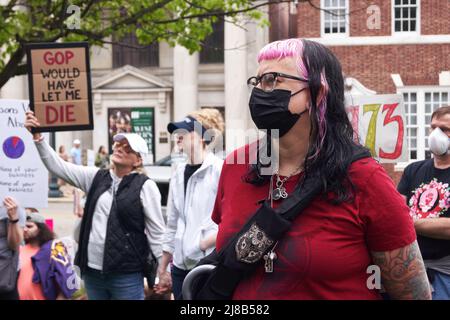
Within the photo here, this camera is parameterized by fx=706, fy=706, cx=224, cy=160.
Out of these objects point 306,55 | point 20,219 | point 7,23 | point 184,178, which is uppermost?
point 7,23

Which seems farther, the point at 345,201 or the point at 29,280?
the point at 29,280

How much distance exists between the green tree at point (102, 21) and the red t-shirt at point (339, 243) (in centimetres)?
521

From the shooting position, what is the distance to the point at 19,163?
622 centimetres

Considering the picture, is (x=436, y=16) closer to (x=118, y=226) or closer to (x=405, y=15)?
(x=405, y=15)

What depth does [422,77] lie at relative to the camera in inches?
317

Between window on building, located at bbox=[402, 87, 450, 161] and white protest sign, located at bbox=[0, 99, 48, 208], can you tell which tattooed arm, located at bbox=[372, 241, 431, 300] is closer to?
white protest sign, located at bbox=[0, 99, 48, 208]

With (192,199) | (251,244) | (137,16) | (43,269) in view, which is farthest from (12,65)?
(251,244)

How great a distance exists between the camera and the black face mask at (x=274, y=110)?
2445mm

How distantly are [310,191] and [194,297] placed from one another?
0.56 m

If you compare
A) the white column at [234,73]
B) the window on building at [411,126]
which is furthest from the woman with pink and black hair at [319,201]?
the white column at [234,73]

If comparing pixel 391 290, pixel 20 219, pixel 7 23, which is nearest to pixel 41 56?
pixel 20 219

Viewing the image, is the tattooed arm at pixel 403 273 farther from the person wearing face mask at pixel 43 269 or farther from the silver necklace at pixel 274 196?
the person wearing face mask at pixel 43 269

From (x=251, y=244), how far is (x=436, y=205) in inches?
116
